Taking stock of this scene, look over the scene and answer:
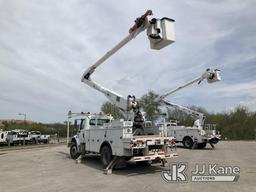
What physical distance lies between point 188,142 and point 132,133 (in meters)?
15.4

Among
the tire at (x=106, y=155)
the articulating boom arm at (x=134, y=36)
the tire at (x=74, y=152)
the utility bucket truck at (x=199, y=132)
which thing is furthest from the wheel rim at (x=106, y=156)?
the utility bucket truck at (x=199, y=132)

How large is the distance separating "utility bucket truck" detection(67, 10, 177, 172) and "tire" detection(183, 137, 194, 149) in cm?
1284

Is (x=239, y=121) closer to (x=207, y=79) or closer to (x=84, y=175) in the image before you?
(x=207, y=79)

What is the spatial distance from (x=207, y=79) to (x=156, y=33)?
1531cm

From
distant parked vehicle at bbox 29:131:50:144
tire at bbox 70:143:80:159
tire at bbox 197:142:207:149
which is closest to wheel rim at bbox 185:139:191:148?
tire at bbox 197:142:207:149

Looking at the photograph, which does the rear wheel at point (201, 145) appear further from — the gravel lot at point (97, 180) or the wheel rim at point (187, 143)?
the gravel lot at point (97, 180)

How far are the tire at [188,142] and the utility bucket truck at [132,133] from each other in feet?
42.1

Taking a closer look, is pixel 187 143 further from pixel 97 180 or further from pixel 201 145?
pixel 97 180

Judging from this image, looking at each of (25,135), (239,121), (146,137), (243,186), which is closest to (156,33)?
(146,137)

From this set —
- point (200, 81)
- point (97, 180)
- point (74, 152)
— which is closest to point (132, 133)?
point (97, 180)

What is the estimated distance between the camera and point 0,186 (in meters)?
9.96

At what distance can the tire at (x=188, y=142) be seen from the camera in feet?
88.1

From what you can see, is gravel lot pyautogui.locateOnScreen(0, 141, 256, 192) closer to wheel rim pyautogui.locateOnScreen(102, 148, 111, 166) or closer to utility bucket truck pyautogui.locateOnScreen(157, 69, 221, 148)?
wheel rim pyautogui.locateOnScreen(102, 148, 111, 166)

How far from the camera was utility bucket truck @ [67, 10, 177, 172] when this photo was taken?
35.3 feet
